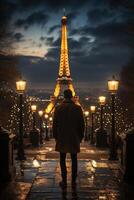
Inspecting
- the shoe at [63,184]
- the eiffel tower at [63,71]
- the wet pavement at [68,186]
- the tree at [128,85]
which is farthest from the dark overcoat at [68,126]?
the eiffel tower at [63,71]

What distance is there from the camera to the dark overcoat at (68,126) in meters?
11.9

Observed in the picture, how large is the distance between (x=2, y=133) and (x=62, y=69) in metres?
96.6

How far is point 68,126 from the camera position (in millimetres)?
11898

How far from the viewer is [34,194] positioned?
10953mm

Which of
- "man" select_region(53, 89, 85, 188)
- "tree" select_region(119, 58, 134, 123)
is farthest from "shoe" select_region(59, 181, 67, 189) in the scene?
"tree" select_region(119, 58, 134, 123)

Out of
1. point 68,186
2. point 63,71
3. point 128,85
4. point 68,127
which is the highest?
point 63,71

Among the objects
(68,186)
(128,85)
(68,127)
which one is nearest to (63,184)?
(68,186)

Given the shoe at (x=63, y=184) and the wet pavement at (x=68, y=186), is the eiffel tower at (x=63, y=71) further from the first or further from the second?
the shoe at (x=63, y=184)

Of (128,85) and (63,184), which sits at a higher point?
(128,85)

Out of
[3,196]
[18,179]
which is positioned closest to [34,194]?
[3,196]

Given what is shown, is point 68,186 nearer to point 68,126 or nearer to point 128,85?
point 68,126

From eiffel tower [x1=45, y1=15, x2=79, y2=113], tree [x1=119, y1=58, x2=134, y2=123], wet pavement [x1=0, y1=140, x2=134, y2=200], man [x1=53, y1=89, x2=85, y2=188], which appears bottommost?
wet pavement [x1=0, y1=140, x2=134, y2=200]

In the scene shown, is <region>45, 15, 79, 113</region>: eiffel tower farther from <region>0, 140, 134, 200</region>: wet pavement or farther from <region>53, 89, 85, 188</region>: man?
<region>53, 89, 85, 188</region>: man

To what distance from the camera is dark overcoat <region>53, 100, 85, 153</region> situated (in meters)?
11.9
